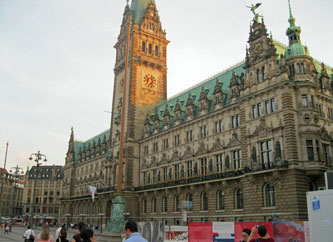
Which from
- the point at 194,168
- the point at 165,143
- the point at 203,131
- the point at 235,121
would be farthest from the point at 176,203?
the point at 235,121

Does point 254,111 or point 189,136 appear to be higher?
point 254,111

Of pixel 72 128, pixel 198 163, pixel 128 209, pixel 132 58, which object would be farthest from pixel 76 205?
pixel 198 163

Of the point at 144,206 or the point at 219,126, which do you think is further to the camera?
the point at 144,206

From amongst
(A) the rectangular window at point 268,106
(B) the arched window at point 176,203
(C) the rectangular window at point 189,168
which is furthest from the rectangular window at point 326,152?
(B) the arched window at point 176,203

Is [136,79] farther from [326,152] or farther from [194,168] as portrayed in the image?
[326,152]

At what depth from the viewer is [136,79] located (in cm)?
7000

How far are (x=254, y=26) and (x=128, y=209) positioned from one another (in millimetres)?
37804

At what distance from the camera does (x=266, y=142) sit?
129 feet

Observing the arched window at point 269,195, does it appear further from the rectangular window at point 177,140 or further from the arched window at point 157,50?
the arched window at point 157,50

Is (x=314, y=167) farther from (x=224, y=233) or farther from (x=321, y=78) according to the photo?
(x=224, y=233)

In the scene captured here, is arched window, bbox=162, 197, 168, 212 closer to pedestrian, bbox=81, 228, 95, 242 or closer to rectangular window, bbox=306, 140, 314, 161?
rectangular window, bbox=306, 140, 314, 161

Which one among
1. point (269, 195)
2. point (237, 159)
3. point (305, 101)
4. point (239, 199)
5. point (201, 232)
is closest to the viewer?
point (201, 232)

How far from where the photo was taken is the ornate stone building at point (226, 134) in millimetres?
36938

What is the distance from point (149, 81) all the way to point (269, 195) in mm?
40903
